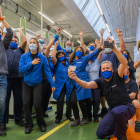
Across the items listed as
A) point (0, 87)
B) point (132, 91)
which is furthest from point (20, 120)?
point (132, 91)

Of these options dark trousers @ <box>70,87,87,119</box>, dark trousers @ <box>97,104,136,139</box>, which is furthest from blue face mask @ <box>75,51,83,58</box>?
dark trousers @ <box>97,104,136,139</box>

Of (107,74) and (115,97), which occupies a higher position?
(107,74)

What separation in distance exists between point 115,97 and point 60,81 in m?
1.45

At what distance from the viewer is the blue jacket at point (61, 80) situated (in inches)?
133

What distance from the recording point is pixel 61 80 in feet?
11.4

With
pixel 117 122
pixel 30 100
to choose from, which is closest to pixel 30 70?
pixel 30 100

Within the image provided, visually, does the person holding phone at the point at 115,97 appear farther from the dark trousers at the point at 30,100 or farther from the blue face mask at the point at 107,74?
the dark trousers at the point at 30,100

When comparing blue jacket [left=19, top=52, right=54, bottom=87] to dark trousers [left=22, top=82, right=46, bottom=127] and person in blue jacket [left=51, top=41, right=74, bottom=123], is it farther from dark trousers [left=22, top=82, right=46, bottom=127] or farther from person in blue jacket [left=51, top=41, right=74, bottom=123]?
person in blue jacket [left=51, top=41, right=74, bottom=123]

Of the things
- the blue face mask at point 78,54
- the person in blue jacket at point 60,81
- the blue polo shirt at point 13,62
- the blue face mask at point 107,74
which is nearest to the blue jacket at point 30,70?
the blue polo shirt at point 13,62

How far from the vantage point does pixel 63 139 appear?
8.06 feet

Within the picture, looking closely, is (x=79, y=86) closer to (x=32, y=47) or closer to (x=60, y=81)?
(x=60, y=81)

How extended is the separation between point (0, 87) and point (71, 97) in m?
1.43

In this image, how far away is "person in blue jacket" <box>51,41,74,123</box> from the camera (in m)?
3.36

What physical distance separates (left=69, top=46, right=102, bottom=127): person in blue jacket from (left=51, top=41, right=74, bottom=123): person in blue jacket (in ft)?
0.62
